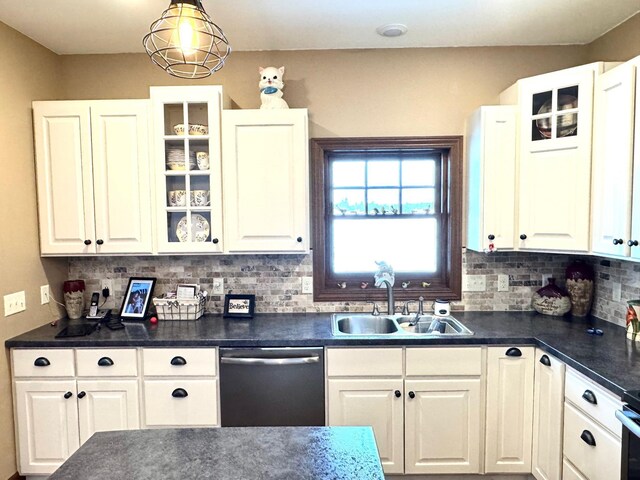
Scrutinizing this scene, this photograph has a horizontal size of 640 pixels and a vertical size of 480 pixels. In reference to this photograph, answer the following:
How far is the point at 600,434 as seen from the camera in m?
1.70

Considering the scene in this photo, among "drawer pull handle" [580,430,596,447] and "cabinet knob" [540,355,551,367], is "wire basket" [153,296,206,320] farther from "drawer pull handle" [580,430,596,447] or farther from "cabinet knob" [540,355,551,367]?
"drawer pull handle" [580,430,596,447]

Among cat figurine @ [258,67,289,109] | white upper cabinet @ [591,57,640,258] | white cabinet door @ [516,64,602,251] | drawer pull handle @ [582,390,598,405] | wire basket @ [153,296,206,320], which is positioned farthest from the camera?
wire basket @ [153,296,206,320]

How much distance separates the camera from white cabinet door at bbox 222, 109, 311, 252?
2.46 meters

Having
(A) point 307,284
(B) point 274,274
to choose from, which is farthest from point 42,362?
(A) point 307,284

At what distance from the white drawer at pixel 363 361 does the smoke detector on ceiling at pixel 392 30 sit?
6.13 ft

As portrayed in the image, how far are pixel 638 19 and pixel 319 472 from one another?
2781 millimetres

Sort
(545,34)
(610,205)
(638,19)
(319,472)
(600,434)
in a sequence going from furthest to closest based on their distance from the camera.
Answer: (545,34) → (638,19) → (610,205) → (600,434) → (319,472)

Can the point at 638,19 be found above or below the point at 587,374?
above

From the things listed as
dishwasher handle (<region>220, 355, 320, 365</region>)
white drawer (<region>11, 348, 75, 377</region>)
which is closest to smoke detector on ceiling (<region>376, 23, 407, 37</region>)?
dishwasher handle (<region>220, 355, 320, 365</region>)

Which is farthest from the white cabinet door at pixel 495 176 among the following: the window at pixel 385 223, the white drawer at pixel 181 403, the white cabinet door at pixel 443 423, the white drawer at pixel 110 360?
the white drawer at pixel 110 360

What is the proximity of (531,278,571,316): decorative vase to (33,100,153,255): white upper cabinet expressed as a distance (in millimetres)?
2543

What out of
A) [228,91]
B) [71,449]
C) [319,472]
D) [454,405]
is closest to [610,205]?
[454,405]

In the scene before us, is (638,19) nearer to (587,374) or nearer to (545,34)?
(545,34)

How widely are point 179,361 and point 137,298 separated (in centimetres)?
70
